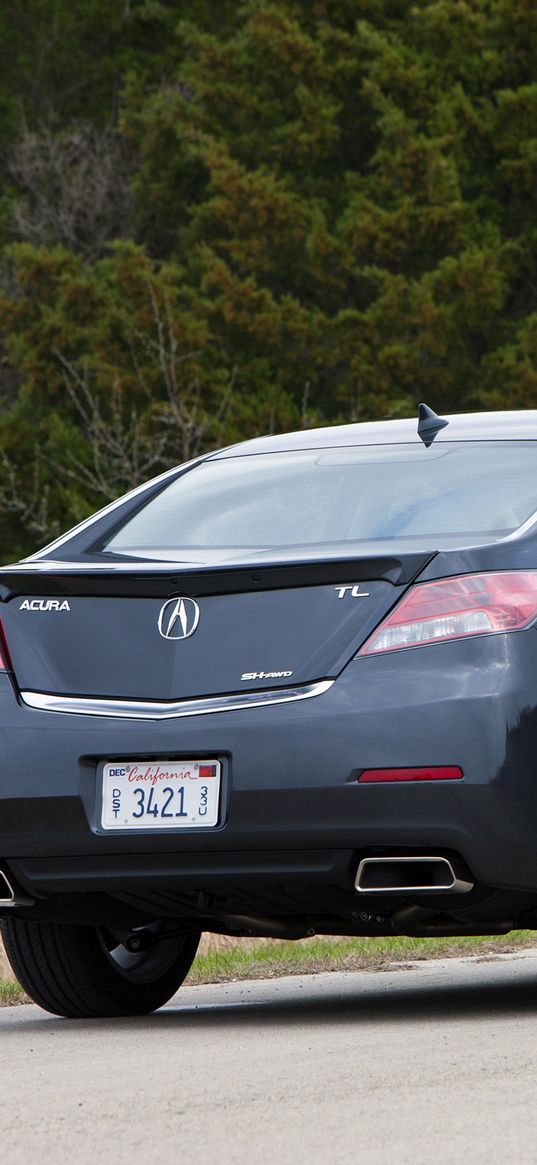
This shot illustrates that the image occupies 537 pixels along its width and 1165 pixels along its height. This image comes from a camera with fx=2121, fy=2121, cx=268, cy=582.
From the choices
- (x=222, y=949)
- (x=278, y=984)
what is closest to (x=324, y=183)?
(x=222, y=949)

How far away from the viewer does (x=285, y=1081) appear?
4.50 m

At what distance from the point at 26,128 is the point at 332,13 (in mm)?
5518

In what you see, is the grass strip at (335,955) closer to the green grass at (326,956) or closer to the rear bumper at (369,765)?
the green grass at (326,956)

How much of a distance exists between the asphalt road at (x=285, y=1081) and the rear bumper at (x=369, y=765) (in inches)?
17.8

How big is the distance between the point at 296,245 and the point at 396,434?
27696mm

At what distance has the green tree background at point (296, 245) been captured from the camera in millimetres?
32125

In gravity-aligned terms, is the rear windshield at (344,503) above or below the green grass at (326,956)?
above

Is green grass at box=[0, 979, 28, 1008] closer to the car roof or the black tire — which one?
the black tire

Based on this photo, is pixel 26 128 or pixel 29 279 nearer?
pixel 29 279

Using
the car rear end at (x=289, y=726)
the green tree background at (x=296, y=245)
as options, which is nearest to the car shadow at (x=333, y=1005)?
the car rear end at (x=289, y=726)

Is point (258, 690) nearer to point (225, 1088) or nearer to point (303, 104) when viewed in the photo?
point (225, 1088)

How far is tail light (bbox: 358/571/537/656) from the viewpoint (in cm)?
509

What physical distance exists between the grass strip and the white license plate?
2.18m

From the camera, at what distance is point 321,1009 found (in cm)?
611
